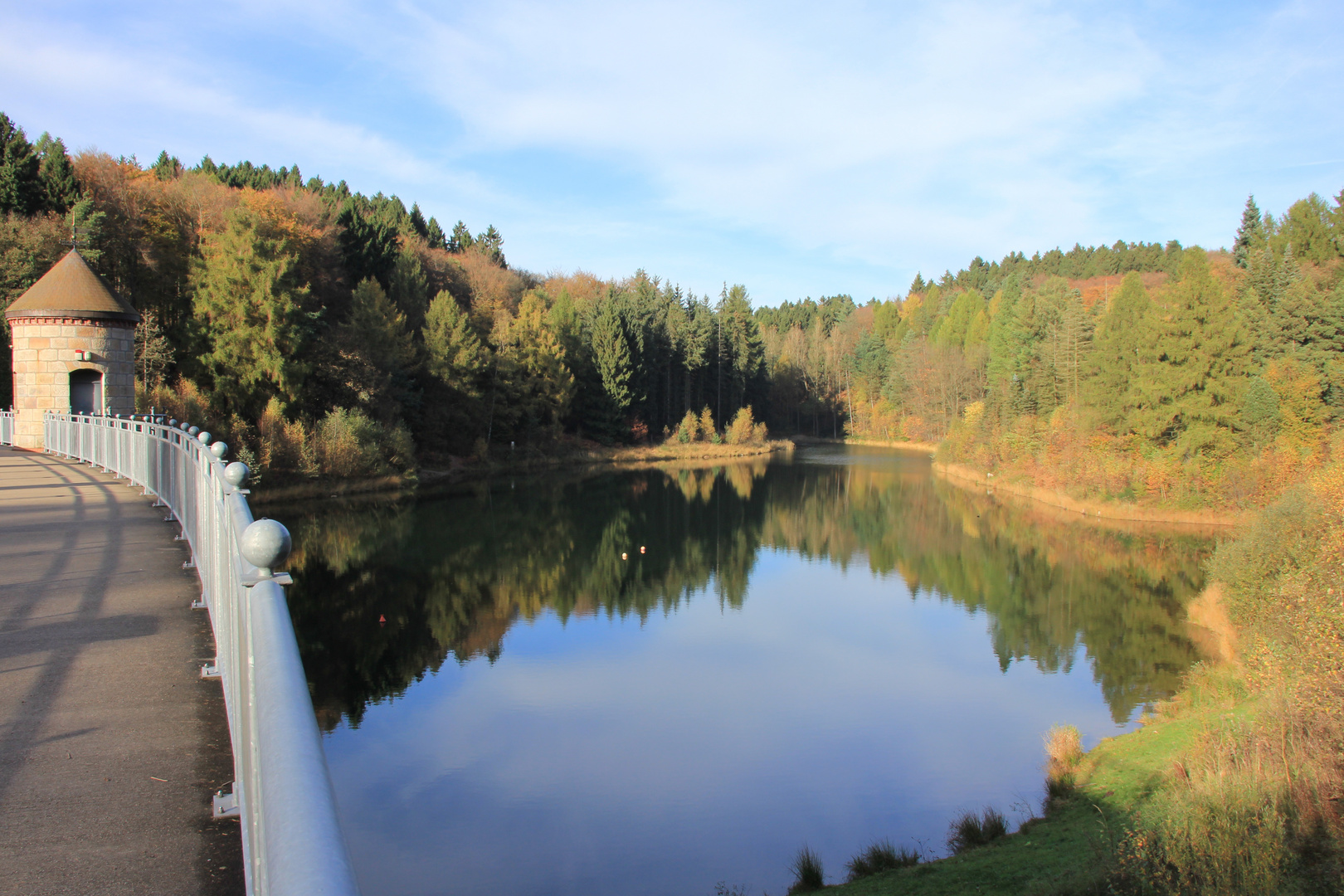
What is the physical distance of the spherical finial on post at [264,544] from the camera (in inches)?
86.3

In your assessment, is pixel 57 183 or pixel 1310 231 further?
pixel 1310 231

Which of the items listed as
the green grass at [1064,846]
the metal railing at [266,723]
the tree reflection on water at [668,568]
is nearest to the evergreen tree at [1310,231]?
the tree reflection on water at [668,568]

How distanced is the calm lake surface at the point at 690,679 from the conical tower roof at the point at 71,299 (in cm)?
770

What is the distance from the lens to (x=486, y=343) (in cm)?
5362

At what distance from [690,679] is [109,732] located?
46.8ft

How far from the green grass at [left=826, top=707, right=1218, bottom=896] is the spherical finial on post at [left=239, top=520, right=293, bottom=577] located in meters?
8.74

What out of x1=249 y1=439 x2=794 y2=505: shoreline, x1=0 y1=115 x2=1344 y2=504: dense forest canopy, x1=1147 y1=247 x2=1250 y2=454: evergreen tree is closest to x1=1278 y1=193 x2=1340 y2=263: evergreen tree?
x1=0 y1=115 x2=1344 y2=504: dense forest canopy

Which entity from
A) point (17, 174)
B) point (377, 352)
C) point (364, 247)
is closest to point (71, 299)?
point (17, 174)

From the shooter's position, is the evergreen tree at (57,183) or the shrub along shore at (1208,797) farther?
the evergreen tree at (57,183)

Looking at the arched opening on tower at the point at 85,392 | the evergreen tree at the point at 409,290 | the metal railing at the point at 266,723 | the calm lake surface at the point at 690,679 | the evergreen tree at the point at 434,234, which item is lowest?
the calm lake surface at the point at 690,679

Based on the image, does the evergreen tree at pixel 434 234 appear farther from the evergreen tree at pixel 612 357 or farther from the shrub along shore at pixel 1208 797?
the shrub along shore at pixel 1208 797

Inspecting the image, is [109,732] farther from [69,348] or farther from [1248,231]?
[1248,231]

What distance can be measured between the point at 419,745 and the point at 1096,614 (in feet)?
55.0

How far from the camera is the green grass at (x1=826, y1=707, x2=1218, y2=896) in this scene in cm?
902
